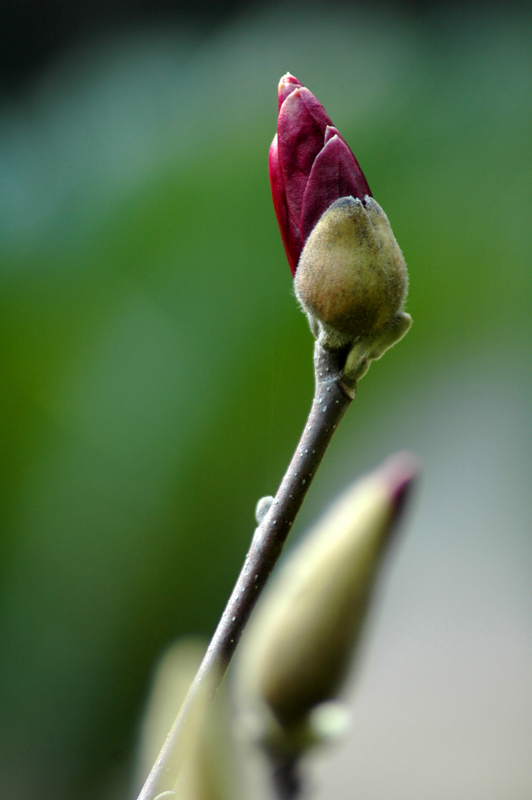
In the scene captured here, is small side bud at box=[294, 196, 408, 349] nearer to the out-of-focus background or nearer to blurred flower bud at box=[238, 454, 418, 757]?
blurred flower bud at box=[238, 454, 418, 757]

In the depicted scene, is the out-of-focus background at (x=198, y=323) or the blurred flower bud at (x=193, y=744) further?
the out-of-focus background at (x=198, y=323)

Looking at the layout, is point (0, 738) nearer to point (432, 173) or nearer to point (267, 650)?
point (267, 650)

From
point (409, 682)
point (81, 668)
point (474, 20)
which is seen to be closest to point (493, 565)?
point (409, 682)

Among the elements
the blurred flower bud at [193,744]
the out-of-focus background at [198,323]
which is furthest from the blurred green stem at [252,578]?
the out-of-focus background at [198,323]

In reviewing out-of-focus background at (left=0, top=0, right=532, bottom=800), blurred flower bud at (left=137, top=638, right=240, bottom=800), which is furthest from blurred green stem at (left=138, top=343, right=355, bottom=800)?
out-of-focus background at (left=0, top=0, right=532, bottom=800)

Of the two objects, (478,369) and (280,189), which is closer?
(280,189)

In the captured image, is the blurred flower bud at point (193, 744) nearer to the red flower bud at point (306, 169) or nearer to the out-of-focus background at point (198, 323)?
the red flower bud at point (306, 169)

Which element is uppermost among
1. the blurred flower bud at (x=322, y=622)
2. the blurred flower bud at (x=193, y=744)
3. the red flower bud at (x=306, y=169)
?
the red flower bud at (x=306, y=169)
